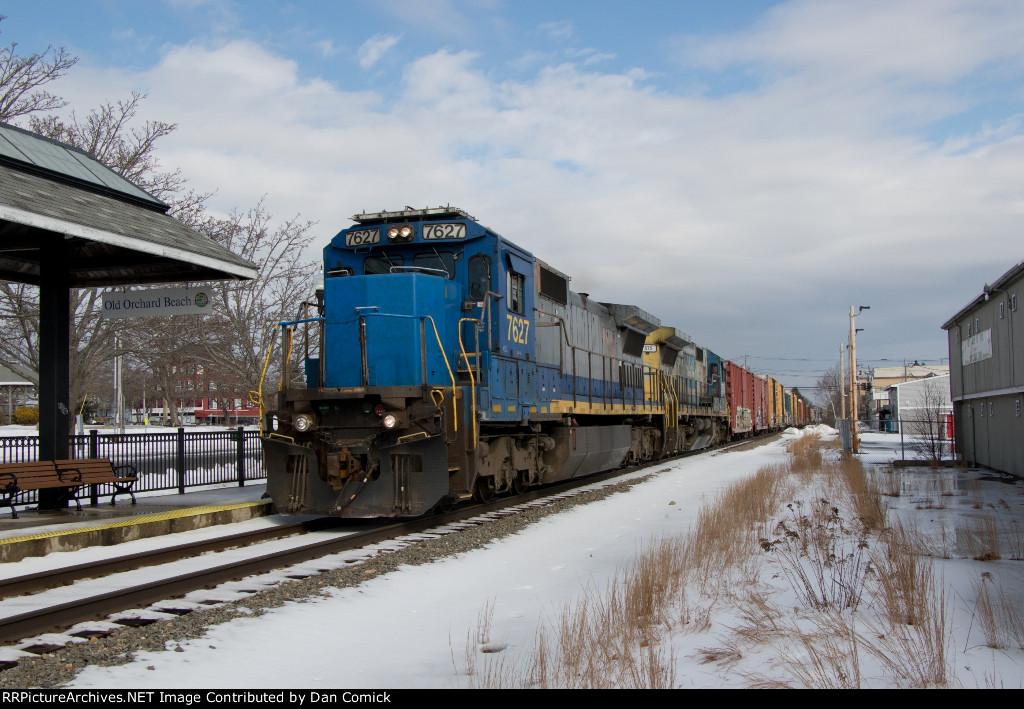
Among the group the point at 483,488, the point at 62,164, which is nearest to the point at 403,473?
the point at 483,488

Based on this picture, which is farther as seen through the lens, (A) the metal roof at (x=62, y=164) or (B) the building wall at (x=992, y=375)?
(B) the building wall at (x=992, y=375)

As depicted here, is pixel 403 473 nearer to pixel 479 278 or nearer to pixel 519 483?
pixel 479 278

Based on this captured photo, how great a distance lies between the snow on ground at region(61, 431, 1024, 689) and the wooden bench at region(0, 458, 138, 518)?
5.86m

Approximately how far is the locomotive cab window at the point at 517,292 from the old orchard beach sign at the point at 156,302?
445cm

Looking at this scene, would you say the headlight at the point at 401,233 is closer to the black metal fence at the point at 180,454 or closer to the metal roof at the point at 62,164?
the metal roof at the point at 62,164

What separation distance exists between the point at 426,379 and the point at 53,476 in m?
5.45

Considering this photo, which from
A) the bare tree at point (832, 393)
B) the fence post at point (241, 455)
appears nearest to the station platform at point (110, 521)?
the fence post at point (241, 455)

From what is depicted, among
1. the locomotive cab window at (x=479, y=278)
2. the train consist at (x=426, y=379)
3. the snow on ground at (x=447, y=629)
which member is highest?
the locomotive cab window at (x=479, y=278)

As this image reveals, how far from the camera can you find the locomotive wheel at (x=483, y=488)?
12000 millimetres

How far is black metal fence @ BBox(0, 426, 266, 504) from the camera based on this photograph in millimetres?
14109

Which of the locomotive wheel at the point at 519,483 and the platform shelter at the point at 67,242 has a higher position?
the platform shelter at the point at 67,242

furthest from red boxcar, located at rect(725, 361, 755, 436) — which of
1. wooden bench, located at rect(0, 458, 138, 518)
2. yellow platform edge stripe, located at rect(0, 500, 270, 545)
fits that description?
wooden bench, located at rect(0, 458, 138, 518)

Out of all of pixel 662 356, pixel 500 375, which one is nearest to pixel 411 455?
pixel 500 375
